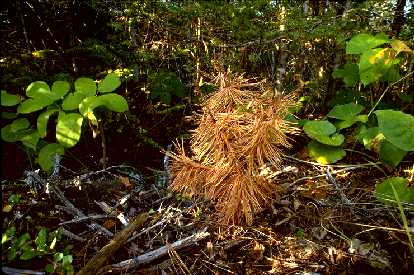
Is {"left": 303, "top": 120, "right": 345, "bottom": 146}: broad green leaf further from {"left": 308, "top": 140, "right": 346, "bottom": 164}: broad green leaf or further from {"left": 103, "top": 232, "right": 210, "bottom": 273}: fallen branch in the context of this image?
{"left": 103, "top": 232, "right": 210, "bottom": 273}: fallen branch

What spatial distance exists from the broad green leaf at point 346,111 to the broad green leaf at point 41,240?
203cm

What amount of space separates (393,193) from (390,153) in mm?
312

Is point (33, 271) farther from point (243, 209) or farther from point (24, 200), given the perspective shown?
point (243, 209)

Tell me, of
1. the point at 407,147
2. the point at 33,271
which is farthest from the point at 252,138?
the point at 33,271

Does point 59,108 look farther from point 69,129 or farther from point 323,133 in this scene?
point 323,133

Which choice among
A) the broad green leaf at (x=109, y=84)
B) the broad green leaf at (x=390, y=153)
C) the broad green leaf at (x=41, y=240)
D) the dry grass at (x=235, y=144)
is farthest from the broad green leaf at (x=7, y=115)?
the broad green leaf at (x=390, y=153)

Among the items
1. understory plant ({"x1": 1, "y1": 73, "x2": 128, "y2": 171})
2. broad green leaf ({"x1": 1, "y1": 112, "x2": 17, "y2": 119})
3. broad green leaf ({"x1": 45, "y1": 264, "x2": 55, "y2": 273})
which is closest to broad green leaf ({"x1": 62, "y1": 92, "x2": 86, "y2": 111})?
understory plant ({"x1": 1, "y1": 73, "x2": 128, "y2": 171})

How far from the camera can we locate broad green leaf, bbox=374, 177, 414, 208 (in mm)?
2028

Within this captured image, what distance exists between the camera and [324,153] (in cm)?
250

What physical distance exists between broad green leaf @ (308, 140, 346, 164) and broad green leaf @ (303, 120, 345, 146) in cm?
6

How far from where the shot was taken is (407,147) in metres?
2.05

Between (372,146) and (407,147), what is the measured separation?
0.31m

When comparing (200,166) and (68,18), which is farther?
(68,18)

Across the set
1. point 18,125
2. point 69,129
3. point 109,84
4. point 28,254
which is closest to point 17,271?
point 28,254
